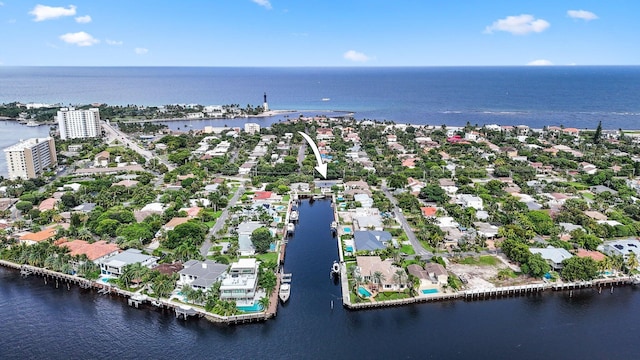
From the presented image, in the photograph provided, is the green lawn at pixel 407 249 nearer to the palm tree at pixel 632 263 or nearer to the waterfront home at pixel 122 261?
the palm tree at pixel 632 263

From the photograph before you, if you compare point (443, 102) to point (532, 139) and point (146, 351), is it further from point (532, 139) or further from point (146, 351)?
point (146, 351)

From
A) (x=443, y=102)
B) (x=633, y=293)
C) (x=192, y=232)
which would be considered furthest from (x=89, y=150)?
(x=443, y=102)

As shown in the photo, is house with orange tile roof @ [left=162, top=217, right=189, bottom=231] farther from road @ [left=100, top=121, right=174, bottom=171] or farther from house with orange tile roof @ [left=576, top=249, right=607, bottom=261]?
house with orange tile roof @ [left=576, top=249, right=607, bottom=261]

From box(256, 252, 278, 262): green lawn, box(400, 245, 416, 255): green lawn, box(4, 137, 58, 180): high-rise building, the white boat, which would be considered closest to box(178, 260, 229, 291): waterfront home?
box(256, 252, 278, 262): green lawn

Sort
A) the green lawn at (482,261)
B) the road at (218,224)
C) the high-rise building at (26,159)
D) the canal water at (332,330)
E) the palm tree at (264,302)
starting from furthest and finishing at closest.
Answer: the high-rise building at (26,159) → the road at (218,224) → the green lawn at (482,261) → the palm tree at (264,302) → the canal water at (332,330)

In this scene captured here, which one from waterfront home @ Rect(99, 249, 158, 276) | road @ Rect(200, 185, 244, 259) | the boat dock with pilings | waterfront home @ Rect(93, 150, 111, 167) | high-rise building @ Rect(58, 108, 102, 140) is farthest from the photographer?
high-rise building @ Rect(58, 108, 102, 140)

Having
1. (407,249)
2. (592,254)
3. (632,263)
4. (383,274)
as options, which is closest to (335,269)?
(383,274)

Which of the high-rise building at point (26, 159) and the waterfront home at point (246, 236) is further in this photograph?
the high-rise building at point (26, 159)

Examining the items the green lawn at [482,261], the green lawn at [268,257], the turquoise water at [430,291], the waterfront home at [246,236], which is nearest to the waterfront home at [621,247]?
→ the green lawn at [482,261]
